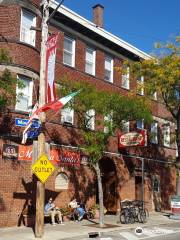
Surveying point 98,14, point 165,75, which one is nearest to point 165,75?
point 165,75

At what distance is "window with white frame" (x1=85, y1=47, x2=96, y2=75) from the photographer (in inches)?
1053

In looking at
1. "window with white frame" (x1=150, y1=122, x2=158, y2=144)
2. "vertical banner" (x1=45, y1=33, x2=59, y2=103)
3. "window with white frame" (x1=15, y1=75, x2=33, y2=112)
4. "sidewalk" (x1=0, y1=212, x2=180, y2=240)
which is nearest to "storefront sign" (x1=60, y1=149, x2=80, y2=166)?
"sidewalk" (x1=0, y1=212, x2=180, y2=240)

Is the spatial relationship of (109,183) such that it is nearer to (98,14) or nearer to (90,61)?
(90,61)

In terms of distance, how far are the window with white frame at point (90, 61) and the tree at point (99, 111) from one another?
6187 millimetres

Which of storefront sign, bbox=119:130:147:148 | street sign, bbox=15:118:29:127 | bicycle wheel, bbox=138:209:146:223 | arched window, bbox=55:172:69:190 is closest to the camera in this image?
street sign, bbox=15:118:29:127

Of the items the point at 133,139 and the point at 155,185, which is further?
the point at 155,185

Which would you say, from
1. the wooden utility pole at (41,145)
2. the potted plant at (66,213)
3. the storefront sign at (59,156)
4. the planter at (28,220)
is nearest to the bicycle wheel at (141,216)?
the potted plant at (66,213)

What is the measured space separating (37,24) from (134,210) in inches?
407

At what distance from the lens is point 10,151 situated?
2022cm

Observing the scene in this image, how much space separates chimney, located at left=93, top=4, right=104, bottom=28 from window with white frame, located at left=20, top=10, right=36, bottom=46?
749 cm

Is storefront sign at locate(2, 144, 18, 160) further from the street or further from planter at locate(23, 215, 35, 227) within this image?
the street

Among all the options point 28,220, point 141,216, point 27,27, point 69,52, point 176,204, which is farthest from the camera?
point 176,204

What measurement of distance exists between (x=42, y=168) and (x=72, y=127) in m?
7.93

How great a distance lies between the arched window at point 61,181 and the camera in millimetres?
22828
